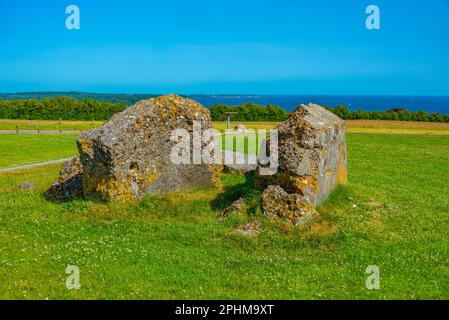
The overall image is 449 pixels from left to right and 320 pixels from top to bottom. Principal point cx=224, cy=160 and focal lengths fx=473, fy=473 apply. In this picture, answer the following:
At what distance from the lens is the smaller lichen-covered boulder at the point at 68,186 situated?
1847cm

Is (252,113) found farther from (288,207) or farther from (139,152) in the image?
(288,207)

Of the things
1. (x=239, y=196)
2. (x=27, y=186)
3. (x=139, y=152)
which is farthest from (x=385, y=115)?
(x=139, y=152)

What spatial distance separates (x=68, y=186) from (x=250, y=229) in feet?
28.3

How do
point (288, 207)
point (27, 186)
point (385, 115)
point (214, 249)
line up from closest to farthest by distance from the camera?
point (214, 249), point (288, 207), point (27, 186), point (385, 115)

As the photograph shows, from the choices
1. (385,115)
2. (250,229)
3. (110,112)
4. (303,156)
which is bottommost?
(250,229)

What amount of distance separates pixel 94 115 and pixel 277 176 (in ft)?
261

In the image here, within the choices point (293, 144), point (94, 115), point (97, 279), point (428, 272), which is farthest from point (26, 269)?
point (94, 115)

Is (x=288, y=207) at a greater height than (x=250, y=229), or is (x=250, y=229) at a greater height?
(x=288, y=207)

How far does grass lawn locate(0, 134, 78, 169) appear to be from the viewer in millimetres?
33969

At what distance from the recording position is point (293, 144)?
1545cm

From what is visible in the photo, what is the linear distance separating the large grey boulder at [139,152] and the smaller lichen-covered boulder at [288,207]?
469 cm

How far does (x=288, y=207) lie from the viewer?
1459 cm

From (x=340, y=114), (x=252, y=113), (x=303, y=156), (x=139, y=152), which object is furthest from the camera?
(x=252, y=113)
